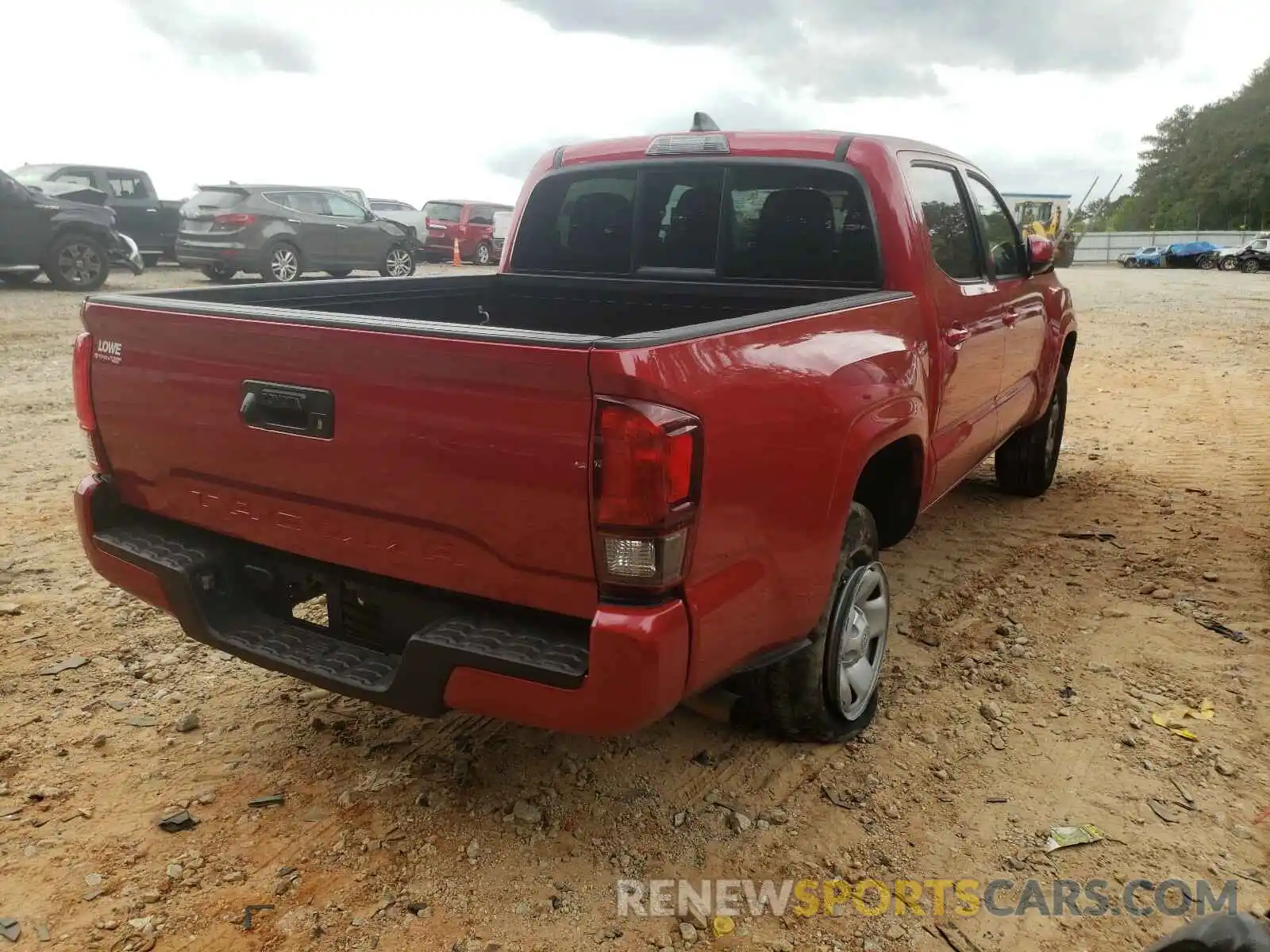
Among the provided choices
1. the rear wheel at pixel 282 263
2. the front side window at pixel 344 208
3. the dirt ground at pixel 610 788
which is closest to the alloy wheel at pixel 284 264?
the rear wheel at pixel 282 263

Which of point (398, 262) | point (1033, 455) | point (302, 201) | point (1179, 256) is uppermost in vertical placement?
point (302, 201)

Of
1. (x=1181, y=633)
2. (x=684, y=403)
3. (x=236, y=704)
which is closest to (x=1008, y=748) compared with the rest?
(x=1181, y=633)

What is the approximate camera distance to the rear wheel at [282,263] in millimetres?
15820

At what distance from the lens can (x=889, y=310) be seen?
10.9 feet

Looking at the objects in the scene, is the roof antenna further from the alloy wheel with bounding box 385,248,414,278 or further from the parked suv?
the parked suv

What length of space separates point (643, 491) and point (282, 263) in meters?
15.4

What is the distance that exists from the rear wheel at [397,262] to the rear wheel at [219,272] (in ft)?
8.65

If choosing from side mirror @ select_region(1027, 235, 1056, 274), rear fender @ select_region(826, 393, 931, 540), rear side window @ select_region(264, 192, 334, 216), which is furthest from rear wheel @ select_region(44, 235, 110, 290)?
rear fender @ select_region(826, 393, 931, 540)

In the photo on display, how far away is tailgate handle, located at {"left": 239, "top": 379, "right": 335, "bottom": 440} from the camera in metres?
2.52

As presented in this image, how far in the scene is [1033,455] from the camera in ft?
19.6

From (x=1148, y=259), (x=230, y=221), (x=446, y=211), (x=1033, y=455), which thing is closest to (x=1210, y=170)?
(x=1148, y=259)

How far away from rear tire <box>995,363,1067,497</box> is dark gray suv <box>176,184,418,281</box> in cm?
1129

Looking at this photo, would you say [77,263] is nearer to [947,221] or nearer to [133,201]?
[133,201]

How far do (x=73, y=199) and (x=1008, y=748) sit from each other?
53.1 ft
